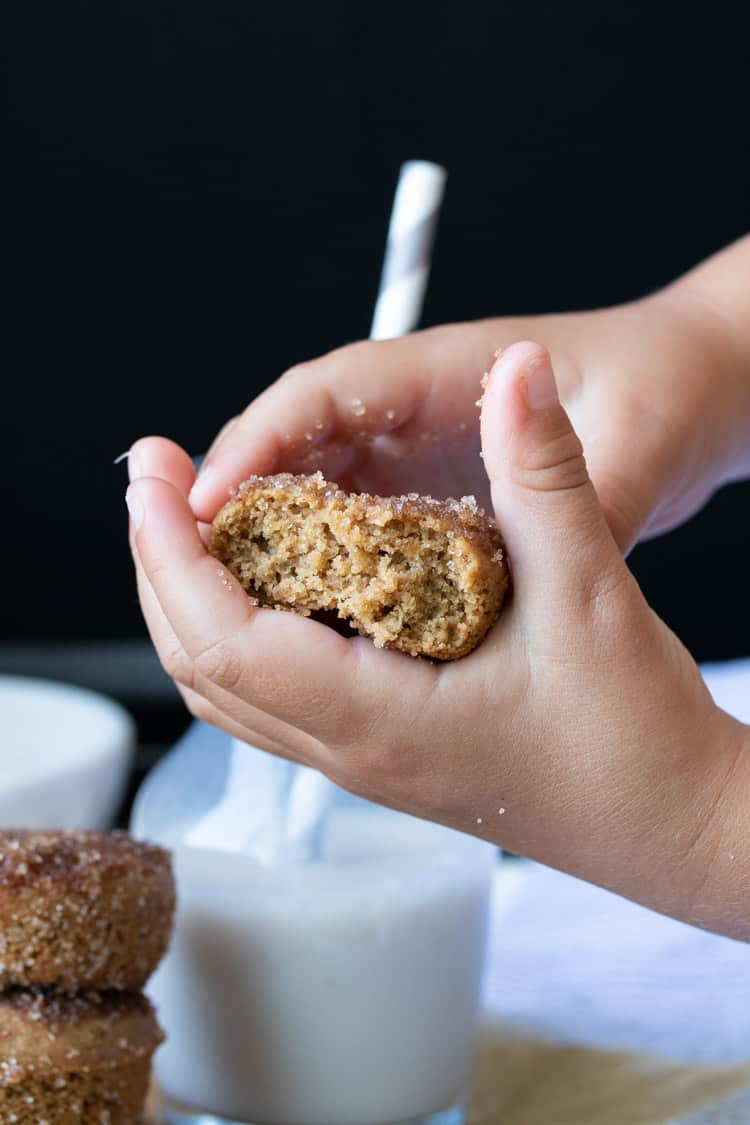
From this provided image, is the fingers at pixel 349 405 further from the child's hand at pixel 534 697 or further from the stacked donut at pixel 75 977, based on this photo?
the stacked donut at pixel 75 977

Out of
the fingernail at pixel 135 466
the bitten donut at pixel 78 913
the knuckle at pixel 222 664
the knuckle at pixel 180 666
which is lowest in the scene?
the bitten donut at pixel 78 913

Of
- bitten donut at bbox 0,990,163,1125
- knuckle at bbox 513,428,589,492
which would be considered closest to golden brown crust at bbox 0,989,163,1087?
bitten donut at bbox 0,990,163,1125

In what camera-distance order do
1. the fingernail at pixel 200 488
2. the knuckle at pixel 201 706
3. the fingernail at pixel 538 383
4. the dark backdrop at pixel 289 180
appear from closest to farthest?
the fingernail at pixel 538 383
the fingernail at pixel 200 488
the knuckle at pixel 201 706
the dark backdrop at pixel 289 180

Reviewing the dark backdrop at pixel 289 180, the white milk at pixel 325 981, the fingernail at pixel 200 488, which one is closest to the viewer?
the fingernail at pixel 200 488

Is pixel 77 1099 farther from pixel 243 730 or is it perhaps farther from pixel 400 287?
pixel 400 287

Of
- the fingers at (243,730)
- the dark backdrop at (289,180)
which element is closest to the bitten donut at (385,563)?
the fingers at (243,730)

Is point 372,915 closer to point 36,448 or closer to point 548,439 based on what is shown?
point 548,439

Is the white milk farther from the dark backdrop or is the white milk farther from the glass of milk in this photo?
the dark backdrop
